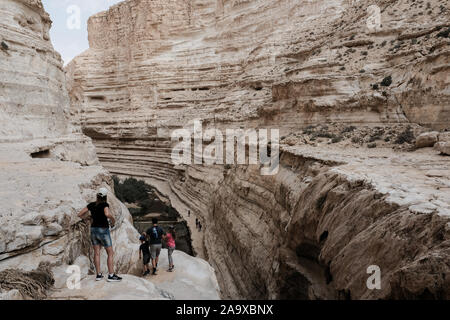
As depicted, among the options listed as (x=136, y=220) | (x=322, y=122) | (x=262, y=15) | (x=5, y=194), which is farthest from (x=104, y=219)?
(x=262, y=15)

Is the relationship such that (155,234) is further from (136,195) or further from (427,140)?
(136,195)

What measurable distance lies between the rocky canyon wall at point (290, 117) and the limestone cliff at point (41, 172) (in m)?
2.46

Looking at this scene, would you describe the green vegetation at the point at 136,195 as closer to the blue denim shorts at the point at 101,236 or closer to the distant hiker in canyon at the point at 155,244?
the distant hiker in canyon at the point at 155,244

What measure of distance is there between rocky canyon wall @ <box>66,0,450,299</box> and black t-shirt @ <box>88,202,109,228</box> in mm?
3082

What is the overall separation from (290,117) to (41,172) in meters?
10.5

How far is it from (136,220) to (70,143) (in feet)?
16.8

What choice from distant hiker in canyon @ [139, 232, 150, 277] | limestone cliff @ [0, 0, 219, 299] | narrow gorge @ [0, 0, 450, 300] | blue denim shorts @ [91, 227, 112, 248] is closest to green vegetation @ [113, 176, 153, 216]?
narrow gorge @ [0, 0, 450, 300]

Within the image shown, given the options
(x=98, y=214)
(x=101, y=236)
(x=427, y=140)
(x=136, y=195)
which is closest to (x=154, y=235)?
(x=101, y=236)

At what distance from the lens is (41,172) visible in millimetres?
7035

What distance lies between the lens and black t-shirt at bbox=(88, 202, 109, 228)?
3.70 m

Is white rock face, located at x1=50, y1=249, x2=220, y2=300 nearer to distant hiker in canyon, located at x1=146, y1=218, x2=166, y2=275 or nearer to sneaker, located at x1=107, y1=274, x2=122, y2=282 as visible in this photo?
sneaker, located at x1=107, y1=274, x2=122, y2=282
